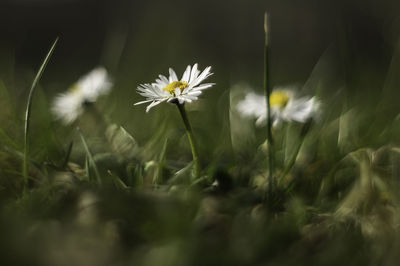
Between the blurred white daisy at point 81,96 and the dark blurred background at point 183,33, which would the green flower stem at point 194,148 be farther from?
the dark blurred background at point 183,33

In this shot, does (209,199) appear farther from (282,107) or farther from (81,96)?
(81,96)

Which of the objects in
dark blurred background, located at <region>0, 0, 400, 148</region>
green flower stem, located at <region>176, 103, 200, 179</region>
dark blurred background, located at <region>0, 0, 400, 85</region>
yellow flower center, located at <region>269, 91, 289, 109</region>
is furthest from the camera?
dark blurred background, located at <region>0, 0, 400, 85</region>

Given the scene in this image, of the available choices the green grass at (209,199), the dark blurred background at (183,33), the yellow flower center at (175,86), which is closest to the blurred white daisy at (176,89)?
the yellow flower center at (175,86)

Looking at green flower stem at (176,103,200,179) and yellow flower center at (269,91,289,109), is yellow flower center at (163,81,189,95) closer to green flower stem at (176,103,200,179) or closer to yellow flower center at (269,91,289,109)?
green flower stem at (176,103,200,179)

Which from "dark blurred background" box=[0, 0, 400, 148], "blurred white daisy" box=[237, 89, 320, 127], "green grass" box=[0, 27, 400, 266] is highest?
"dark blurred background" box=[0, 0, 400, 148]

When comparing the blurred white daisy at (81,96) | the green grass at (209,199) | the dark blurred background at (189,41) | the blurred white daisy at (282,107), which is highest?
the dark blurred background at (189,41)

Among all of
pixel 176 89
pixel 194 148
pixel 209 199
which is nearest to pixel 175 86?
pixel 176 89

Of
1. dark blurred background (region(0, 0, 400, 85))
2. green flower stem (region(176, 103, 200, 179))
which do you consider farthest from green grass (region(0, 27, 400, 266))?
dark blurred background (region(0, 0, 400, 85))

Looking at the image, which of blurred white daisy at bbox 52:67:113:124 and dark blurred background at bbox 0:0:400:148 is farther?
dark blurred background at bbox 0:0:400:148
